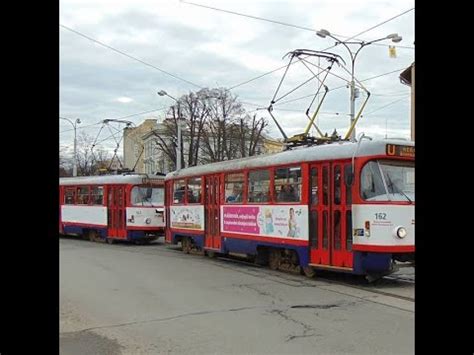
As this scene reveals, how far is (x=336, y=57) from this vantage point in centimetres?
1611

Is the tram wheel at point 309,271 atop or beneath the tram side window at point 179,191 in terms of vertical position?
beneath

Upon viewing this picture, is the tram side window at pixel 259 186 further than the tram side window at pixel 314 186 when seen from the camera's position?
Yes

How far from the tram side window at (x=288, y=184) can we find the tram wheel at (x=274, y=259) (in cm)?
136

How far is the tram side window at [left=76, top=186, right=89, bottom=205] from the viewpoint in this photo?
24.8 metres

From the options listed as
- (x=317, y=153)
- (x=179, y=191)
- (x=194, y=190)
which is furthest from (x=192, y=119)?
(x=317, y=153)

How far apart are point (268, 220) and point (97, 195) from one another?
41.4ft

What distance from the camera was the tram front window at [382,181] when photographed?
10719 millimetres

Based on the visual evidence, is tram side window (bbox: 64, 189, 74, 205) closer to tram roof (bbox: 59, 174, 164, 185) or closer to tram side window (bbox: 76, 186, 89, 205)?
tram side window (bbox: 76, 186, 89, 205)

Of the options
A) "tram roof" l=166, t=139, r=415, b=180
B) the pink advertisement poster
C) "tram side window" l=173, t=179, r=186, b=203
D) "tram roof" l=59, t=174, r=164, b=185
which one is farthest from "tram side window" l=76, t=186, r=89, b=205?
the pink advertisement poster

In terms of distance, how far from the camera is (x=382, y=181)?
10750 mm

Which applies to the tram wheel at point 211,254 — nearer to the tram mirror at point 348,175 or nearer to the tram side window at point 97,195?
the tram mirror at point 348,175

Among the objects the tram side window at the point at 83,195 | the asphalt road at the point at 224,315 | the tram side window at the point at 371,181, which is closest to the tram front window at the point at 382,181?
the tram side window at the point at 371,181

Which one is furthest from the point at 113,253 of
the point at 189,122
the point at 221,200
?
the point at 189,122

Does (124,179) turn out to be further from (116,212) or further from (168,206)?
(168,206)
